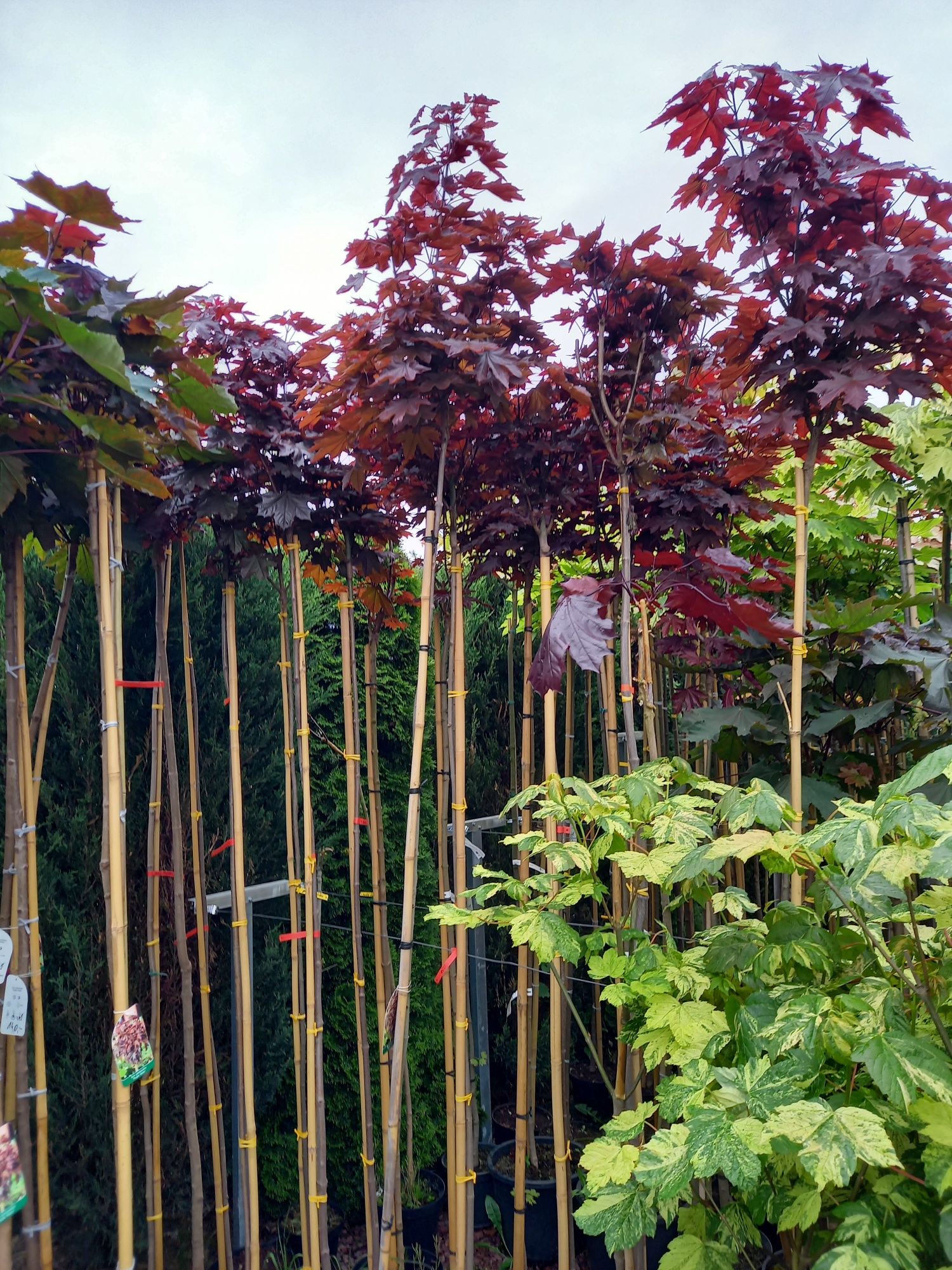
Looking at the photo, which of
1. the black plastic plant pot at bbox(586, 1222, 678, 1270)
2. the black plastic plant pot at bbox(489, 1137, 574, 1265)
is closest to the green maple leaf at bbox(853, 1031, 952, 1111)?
the black plastic plant pot at bbox(586, 1222, 678, 1270)

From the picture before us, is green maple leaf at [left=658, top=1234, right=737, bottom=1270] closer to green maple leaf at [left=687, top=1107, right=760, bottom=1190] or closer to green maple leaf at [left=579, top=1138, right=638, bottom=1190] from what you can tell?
green maple leaf at [left=579, top=1138, right=638, bottom=1190]

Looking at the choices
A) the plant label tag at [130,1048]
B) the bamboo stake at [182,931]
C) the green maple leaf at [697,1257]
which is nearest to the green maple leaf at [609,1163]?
the green maple leaf at [697,1257]

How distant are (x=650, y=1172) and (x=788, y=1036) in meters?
0.25

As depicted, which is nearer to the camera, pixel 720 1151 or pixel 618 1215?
pixel 720 1151

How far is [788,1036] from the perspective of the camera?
1.09 m

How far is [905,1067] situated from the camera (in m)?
1.00

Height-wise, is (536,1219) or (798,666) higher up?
(798,666)

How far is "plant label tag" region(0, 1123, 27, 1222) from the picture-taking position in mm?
1273

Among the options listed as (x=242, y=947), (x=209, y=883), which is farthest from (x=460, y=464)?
(x=209, y=883)

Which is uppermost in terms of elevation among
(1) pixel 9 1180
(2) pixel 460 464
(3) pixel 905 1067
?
(2) pixel 460 464

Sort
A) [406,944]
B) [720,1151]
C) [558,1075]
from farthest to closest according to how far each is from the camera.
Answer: [558,1075]
[406,944]
[720,1151]

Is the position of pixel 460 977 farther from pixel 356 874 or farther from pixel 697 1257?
pixel 697 1257

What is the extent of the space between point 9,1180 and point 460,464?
5.37 feet

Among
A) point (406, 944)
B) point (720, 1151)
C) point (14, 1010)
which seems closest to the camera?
point (720, 1151)
